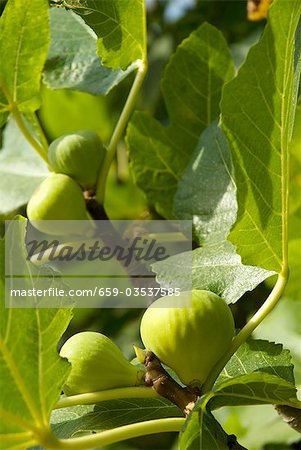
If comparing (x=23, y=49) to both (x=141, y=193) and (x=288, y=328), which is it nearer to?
(x=141, y=193)

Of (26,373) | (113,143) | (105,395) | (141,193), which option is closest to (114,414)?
(105,395)

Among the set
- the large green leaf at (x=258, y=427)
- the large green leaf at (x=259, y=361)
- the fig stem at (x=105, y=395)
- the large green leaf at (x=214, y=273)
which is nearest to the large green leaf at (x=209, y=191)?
the large green leaf at (x=214, y=273)

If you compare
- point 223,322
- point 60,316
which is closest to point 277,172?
point 223,322

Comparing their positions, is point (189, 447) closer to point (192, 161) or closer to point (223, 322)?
point (223, 322)

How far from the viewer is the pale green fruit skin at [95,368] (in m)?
0.91

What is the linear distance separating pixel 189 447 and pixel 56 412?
0.21 m

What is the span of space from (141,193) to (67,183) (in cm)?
51

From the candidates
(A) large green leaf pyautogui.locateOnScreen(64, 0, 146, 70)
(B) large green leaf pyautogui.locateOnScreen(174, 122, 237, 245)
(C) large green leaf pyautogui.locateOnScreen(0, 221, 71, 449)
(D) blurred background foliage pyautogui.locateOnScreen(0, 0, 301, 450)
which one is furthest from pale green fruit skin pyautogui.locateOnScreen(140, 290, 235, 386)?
(D) blurred background foliage pyautogui.locateOnScreen(0, 0, 301, 450)

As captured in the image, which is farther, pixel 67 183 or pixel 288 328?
pixel 288 328

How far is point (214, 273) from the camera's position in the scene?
1022mm

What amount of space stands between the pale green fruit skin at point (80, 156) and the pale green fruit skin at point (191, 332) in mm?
331

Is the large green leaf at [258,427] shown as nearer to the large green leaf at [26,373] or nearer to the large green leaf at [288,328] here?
the large green leaf at [288,328]

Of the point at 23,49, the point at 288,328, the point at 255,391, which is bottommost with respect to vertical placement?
the point at 288,328

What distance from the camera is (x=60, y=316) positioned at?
2.83ft
